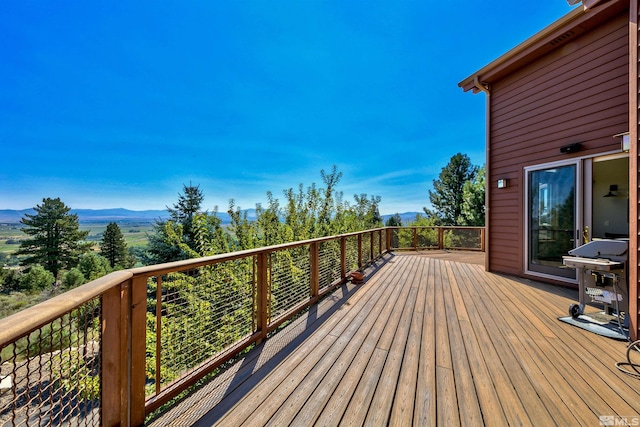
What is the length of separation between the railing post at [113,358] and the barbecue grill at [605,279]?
405cm

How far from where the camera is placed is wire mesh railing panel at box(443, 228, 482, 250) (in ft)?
27.9

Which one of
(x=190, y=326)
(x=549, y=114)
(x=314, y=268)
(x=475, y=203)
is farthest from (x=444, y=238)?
(x=190, y=326)

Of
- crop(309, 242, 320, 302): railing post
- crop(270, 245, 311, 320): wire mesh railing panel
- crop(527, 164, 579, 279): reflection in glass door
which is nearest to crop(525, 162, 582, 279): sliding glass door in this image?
crop(527, 164, 579, 279): reflection in glass door

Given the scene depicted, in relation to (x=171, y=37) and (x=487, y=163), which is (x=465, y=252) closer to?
(x=487, y=163)

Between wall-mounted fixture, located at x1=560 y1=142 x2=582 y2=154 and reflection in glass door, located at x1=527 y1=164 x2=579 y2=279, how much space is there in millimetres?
230

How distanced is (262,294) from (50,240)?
123 feet

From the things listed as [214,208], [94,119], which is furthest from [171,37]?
[94,119]

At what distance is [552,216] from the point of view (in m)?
4.22

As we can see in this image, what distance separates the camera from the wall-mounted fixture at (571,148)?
12.5 ft

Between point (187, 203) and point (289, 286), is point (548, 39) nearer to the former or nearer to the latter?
point (289, 286)

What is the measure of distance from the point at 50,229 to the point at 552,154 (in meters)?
40.0

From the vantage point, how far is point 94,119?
1079 inches

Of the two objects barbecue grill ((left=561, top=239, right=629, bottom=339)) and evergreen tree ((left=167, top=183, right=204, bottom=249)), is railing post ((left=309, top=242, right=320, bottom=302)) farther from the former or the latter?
evergreen tree ((left=167, top=183, right=204, bottom=249))

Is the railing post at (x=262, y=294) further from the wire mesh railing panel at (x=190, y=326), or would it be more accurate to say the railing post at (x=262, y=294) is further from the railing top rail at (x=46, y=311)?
the railing top rail at (x=46, y=311)
